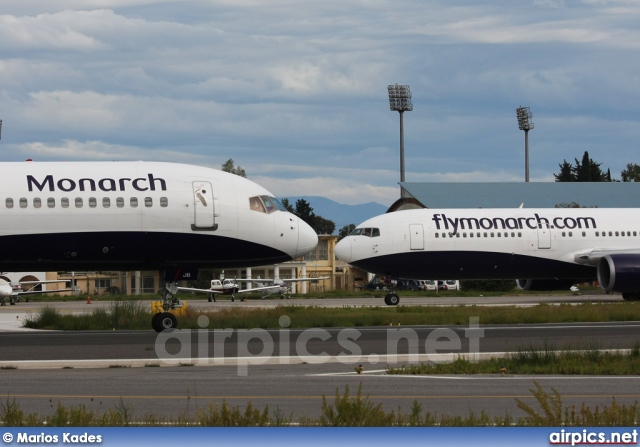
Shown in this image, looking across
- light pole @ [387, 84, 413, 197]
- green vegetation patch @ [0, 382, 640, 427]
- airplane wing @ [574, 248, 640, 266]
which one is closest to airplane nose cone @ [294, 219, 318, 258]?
green vegetation patch @ [0, 382, 640, 427]

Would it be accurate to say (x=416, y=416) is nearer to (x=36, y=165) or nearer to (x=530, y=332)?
(x=530, y=332)

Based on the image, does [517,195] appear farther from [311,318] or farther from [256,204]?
[256,204]

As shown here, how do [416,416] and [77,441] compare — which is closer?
[77,441]

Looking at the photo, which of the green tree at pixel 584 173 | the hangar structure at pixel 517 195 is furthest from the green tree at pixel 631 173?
the hangar structure at pixel 517 195

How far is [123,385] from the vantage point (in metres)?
16.6

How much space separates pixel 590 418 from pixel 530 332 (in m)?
17.2

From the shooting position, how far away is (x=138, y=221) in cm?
2792

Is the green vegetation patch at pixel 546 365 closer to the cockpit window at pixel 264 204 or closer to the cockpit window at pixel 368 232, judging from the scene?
the cockpit window at pixel 264 204

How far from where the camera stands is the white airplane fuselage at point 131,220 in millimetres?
27375

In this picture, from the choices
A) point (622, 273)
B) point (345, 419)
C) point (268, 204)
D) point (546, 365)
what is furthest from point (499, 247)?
point (345, 419)

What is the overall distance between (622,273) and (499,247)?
5.61 metres

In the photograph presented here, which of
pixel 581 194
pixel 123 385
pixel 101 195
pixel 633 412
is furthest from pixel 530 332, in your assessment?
pixel 581 194

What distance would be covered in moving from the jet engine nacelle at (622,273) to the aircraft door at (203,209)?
23178 millimetres

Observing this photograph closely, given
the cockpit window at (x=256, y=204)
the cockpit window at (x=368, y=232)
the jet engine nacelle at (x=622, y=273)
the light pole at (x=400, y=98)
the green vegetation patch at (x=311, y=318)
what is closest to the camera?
the cockpit window at (x=256, y=204)
